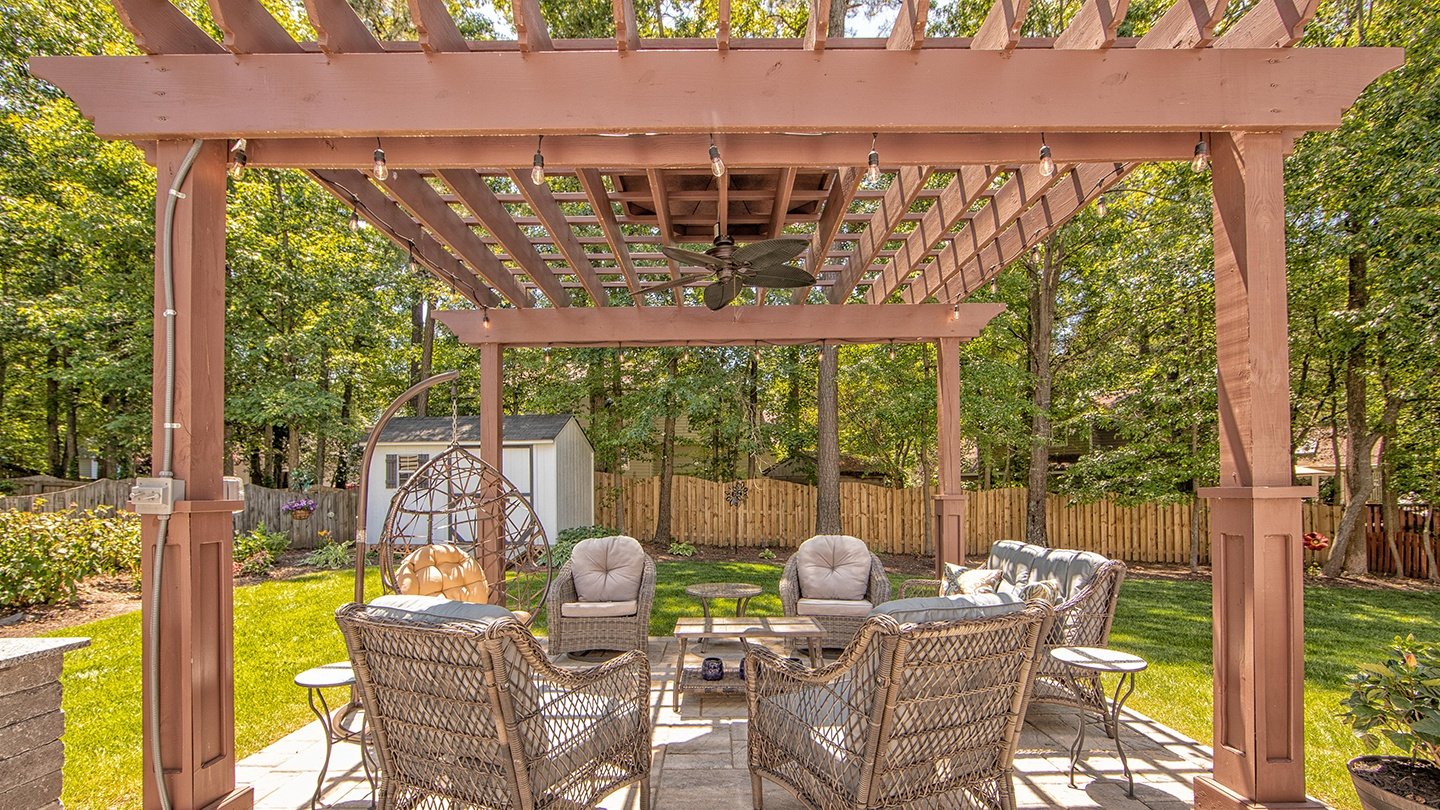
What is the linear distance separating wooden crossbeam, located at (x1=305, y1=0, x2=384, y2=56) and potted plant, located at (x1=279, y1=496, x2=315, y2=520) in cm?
1020

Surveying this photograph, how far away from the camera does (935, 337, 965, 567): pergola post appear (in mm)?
6277

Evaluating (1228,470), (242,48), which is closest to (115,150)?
(242,48)

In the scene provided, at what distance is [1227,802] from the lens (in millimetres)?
2646

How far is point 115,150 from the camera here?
10.9 meters

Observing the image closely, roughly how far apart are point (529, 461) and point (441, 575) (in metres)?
7.07

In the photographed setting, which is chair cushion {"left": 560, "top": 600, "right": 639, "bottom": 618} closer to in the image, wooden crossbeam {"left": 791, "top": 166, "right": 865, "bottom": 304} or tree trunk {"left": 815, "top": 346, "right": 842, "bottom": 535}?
wooden crossbeam {"left": 791, "top": 166, "right": 865, "bottom": 304}

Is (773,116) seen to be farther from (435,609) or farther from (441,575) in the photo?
(441,575)

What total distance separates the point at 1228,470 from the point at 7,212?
15657mm

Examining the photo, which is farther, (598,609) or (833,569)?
(833,569)

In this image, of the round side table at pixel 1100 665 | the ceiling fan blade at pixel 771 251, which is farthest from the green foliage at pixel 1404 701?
the ceiling fan blade at pixel 771 251

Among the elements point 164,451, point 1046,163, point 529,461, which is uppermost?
point 1046,163

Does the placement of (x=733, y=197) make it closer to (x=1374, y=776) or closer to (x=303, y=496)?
(x=1374, y=776)

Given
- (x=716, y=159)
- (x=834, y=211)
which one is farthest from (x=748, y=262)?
(x=716, y=159)

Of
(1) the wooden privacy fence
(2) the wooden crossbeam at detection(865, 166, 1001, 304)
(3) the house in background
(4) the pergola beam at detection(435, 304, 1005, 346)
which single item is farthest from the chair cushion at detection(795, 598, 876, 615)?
(3) the house in background
